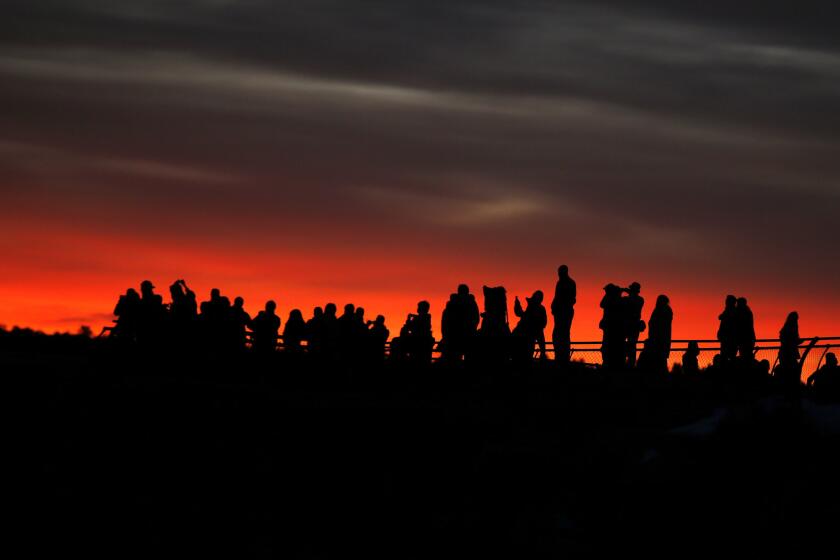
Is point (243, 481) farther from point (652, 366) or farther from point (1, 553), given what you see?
point (652, 366)

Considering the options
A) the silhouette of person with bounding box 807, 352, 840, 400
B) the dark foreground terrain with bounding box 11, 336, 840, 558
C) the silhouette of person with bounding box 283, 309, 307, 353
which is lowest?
the dark foreground terrain with bounding box 11, 336, 840, 558

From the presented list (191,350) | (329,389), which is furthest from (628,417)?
(191,350)

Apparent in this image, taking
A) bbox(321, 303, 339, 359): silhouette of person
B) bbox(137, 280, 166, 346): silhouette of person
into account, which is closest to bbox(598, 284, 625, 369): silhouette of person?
bbox(321, 303, 339, 359): silhouette of person

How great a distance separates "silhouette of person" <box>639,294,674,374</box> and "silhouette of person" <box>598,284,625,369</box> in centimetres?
77

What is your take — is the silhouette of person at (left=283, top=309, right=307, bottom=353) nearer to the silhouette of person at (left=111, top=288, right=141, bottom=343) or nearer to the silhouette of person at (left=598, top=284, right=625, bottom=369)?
the silhouette of person at (left=111, top=288, right=141, bottom=343)

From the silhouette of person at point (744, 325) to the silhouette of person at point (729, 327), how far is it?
0.06m

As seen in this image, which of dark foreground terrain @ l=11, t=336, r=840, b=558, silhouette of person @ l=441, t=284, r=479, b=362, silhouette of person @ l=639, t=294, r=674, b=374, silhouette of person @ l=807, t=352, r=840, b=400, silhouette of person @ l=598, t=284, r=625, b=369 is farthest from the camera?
silhouette of person @ l=639, t=294, r=674, b=374

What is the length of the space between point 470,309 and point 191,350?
19.3 ft

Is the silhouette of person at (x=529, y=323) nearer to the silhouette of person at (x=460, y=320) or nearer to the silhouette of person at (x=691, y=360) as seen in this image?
the silhouette of person at (x=460, y=320)

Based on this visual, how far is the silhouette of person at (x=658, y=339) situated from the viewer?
4462 cm

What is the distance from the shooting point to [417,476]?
43188 millimetres

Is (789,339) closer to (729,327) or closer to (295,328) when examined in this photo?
(729,327)

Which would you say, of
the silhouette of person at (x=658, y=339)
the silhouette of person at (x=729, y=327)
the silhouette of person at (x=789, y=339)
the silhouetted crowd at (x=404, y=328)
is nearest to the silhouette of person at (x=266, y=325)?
the silhouetted crowd at (x=404, y=328)

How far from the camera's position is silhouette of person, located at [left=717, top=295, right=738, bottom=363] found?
147 feet
